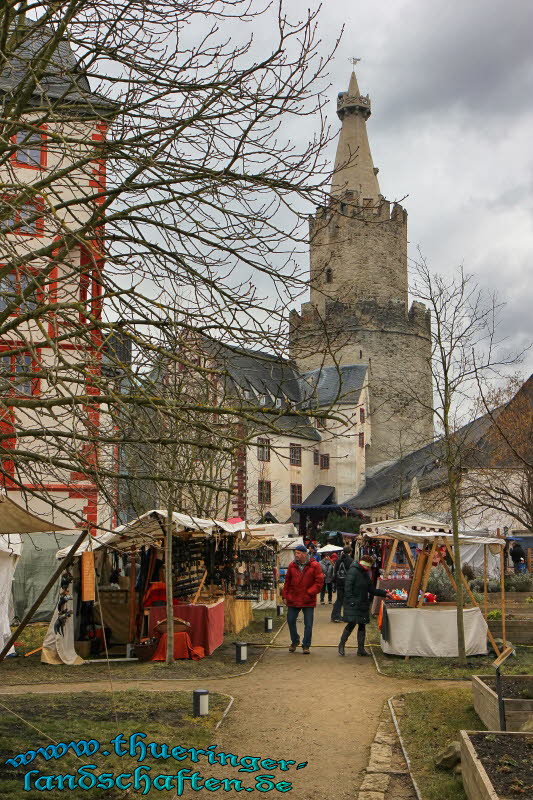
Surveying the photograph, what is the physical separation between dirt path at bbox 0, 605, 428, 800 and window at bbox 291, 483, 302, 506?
4758cm

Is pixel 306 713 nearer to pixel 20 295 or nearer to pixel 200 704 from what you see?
pixel 200 704

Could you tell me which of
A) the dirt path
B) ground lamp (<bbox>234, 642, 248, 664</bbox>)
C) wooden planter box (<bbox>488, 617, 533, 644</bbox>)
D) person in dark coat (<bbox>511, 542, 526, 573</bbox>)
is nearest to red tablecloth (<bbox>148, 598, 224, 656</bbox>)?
ground lamp (<bbox>234, 642, 248, 664</bbox>)

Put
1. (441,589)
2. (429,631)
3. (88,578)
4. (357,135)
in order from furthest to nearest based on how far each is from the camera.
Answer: (357,135)
(441,589)
(429,631)
(88,578)

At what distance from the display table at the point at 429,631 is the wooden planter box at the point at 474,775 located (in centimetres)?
773

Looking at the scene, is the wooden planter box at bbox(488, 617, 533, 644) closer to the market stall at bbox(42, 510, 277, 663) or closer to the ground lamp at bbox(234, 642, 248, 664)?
the ground lamp at bbox(234, 642, 248, 664)

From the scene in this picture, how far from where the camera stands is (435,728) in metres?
9.00

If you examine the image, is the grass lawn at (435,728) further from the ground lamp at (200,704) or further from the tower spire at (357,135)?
the tower spire at (357,135)

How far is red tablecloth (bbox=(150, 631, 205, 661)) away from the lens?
14.6 m

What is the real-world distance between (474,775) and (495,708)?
2168 millimetres

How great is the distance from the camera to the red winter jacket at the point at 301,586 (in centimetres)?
1548

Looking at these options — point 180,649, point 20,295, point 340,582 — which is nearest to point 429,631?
point 180,649

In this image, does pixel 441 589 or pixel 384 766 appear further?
pixel 441 589

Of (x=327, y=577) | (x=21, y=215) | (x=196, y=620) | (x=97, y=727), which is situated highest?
(x=21, y=215)

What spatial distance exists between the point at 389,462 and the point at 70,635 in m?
52.7
